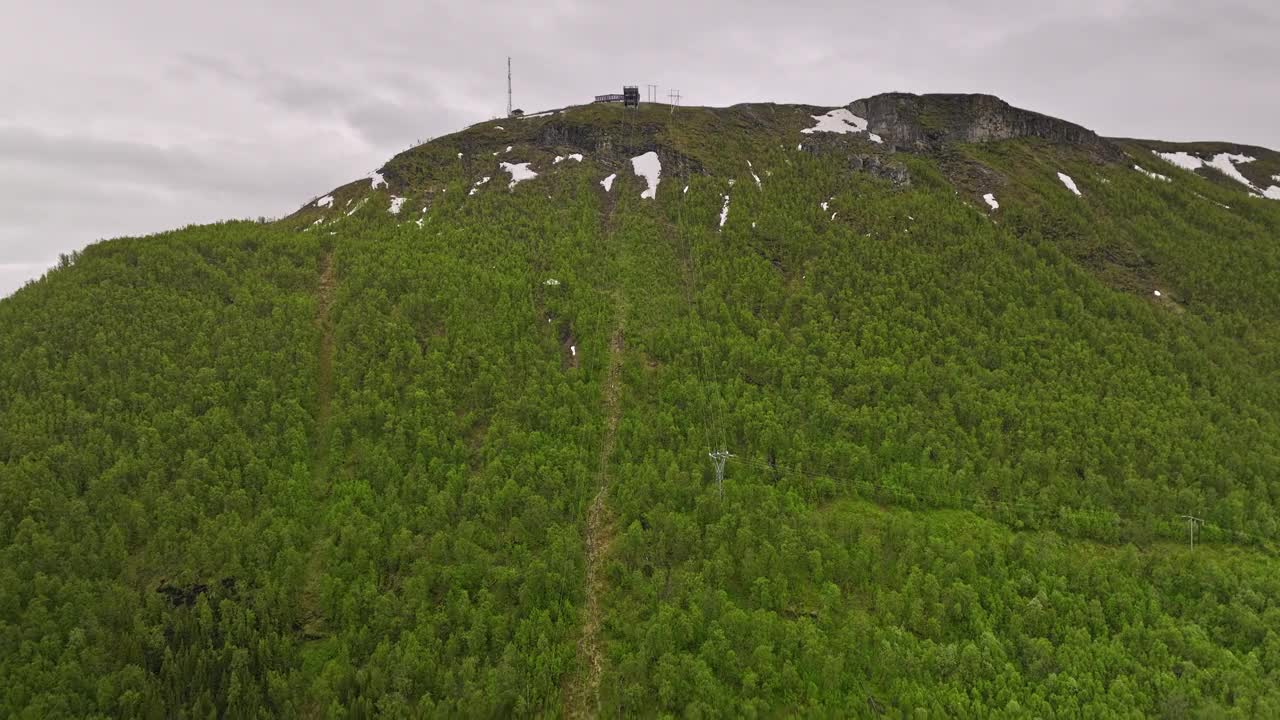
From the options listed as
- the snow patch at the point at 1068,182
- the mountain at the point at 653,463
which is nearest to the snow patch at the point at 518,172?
the mountain at the point at 653,463

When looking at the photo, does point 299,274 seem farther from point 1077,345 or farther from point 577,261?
point 1077,345

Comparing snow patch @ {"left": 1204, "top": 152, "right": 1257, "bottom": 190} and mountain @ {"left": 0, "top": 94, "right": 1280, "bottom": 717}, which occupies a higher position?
snow patch @ {"left": 1204, "top": 152, "right": 1257, "bottom": 190}

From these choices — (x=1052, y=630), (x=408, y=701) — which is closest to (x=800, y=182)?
(x=1052, y=630)

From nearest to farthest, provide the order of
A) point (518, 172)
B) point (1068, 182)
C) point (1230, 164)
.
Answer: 1. point (1068, 182)
2. point (518, 172)
3. point (1230, 164)

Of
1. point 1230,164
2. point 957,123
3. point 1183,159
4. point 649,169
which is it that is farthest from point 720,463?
point 1230,164

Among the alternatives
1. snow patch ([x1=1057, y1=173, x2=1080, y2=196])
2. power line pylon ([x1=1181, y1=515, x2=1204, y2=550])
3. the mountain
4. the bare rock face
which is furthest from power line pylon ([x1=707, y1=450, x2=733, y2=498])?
snow patch ([x1=1057, y1=173, x2=1080, y2=196])

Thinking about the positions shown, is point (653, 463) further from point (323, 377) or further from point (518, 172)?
point (518, 172)

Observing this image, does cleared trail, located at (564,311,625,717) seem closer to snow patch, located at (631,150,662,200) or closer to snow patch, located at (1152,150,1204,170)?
snow patch, located at (631,150,662,200)
